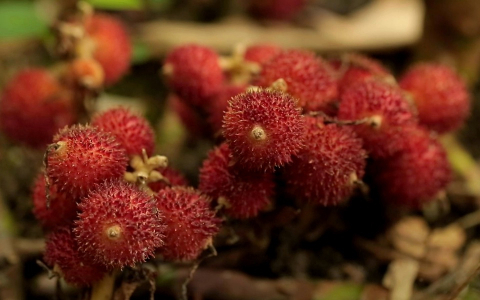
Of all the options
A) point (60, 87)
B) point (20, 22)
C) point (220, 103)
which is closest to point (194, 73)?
point (220, 103)

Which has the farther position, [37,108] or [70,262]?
[37,108]

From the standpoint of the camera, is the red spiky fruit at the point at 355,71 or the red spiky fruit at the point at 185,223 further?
→ the red spiky fruit at the point at 355,71

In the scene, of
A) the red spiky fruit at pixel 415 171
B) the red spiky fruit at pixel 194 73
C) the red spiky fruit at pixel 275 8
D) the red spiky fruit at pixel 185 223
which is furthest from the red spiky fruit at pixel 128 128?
the red spiky fruit at pixel 275 8

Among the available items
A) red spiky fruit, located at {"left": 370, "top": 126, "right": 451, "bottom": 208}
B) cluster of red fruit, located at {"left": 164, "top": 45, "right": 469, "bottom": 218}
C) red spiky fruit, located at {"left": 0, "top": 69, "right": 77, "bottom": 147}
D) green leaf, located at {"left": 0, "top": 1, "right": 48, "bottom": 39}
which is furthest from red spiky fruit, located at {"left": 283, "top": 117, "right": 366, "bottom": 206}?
green leaf, located at {"left": 0, "top": 1, "right": 48, "bottom": 39}

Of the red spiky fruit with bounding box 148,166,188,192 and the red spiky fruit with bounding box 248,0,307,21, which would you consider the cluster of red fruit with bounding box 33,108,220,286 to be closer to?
the red spiky fruit with bounding box 148,166,188,192

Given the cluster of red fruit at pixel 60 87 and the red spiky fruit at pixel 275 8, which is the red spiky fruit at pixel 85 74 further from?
the red spiky fruit at pixel 275 8

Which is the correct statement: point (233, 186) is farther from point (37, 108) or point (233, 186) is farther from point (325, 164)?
point (37, 108)

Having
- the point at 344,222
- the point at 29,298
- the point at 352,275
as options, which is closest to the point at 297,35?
the point at 344,222
